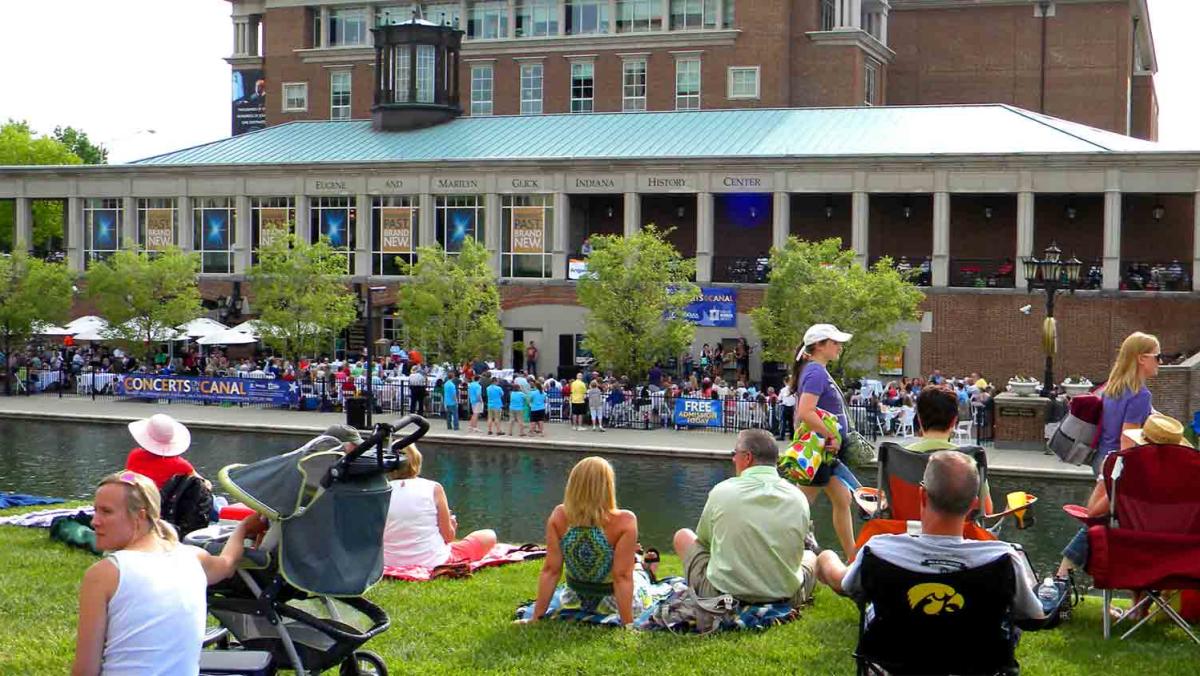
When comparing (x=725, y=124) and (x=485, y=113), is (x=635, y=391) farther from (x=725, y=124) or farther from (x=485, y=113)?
(x=485, y=113)

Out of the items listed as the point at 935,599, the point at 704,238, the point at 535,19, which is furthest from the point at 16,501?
the point at 535,19

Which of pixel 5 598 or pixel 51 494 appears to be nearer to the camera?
pixel 5 598

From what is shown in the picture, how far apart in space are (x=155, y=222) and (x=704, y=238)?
21.7 metres

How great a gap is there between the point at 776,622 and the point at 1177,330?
121 feet

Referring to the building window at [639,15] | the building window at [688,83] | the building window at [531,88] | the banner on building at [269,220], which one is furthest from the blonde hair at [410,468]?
the building window at [531,88]

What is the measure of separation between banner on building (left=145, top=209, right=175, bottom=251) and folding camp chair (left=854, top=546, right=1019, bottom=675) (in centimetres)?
5190

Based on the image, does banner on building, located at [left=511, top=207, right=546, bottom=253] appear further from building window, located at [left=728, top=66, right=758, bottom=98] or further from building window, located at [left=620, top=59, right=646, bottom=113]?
building window, located at [left=728, top=66, right=758, bottom=98]

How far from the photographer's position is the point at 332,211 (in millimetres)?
54344

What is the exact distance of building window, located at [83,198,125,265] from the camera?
5688 cm

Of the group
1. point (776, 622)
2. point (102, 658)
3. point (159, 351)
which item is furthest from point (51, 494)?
point (159, 351)

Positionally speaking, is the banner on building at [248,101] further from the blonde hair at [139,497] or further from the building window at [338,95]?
the blonde hair at [139,497]

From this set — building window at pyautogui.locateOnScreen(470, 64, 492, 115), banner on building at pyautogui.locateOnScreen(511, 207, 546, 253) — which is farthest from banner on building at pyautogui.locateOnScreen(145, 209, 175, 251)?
building window at pyautogui.locateOnScreen(470, 64, 492, 115)

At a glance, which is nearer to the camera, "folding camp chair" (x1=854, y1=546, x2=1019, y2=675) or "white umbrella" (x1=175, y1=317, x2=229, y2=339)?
"folding camp chair" (x1=854, y1=546, x2=1019, y2=675)

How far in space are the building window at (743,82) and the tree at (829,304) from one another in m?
24.5
